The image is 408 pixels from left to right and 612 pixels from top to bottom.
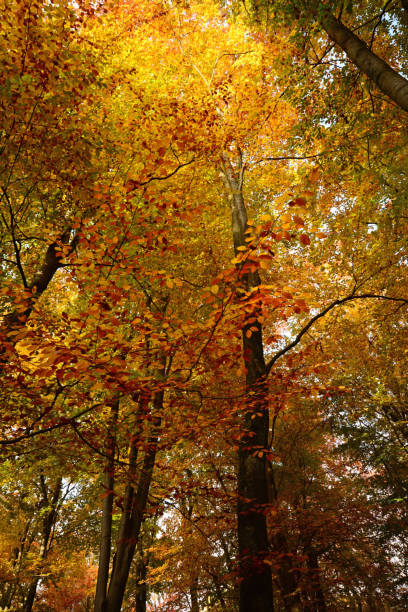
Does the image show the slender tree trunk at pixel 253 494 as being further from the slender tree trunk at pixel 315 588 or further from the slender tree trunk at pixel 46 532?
the slender tree trunk at pixel 46 532

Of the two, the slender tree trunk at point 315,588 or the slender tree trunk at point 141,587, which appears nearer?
the slender tree trunk at point 315,588

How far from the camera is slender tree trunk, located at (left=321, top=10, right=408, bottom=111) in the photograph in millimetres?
3820

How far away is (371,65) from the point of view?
4.26 metres

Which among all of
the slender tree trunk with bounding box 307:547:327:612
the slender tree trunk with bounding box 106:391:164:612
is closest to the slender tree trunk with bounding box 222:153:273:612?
the slender tree trunk with bounding box 106:391:164:612

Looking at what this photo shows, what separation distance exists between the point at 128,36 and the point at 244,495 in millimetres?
11840

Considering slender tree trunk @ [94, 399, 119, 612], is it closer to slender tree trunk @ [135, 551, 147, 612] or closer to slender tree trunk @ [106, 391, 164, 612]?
slender tree trunk @ [106, 391, 164, 612]

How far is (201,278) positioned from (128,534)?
6143mm

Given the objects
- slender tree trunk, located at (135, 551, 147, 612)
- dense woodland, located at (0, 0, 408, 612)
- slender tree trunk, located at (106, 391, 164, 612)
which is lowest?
slender tree trunk, located at (135, 551, 147, 612)

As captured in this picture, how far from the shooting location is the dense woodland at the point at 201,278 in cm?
430

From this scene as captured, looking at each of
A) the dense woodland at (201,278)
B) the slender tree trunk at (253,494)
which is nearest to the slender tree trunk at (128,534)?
the dense woodland at (201,278)

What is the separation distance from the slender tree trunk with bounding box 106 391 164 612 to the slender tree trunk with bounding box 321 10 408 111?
5.58 meters

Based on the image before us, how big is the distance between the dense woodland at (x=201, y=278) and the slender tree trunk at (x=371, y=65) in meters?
0.03

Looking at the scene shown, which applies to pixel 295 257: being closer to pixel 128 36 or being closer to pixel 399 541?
pixel 128 36

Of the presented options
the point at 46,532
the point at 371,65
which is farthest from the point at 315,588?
the point at 371,65
